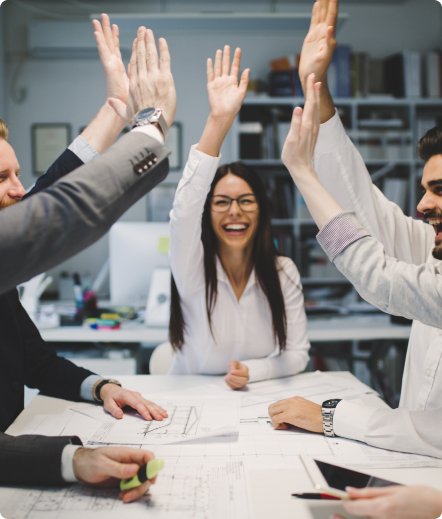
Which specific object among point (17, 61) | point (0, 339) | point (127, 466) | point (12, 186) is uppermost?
point (17, 61)

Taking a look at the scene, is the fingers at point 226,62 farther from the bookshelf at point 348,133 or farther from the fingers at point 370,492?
the bookshelf at point 348,133

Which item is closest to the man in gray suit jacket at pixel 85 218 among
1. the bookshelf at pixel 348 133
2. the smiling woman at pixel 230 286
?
the smiling woman at pixel 230 286

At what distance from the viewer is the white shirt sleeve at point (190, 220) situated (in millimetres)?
1254

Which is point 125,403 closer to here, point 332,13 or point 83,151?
point 83,151

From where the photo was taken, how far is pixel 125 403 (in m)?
1.11

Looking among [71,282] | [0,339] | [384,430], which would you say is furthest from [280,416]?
[71,282]

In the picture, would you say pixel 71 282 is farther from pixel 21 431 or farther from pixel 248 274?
pixel 21 431

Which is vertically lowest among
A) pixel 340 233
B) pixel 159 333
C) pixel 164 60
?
pixel 159 333

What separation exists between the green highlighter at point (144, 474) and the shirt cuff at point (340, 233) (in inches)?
19.4

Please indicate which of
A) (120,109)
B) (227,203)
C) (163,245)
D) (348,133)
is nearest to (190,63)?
(348,133)

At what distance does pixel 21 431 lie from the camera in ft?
3.29

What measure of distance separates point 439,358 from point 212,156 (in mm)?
817

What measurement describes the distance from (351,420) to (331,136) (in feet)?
2.49

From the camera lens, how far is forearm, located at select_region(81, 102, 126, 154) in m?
1.19
